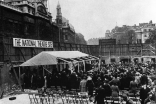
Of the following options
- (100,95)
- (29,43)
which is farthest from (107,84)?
(29,43)

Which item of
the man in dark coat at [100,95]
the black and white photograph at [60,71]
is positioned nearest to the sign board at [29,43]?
the black and white photograph at [60,71]

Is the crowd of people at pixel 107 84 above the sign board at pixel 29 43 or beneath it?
beneath

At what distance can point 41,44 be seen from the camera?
2488cm

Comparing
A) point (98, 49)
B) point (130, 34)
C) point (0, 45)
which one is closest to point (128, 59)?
point (98, 49)

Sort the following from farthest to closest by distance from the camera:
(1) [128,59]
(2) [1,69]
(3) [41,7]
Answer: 1. (3) [41,7]
2. (1) [128,59]
3. (2) [1,69]

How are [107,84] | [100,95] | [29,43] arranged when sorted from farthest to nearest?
1. [29,43]
2. [107,84]
3. [100,95]

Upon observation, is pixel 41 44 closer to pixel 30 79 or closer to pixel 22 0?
pixel 30 79

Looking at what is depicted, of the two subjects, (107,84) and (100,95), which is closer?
(100,95)

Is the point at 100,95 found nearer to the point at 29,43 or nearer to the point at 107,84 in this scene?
the point at 107,84

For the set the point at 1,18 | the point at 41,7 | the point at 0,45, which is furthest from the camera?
the point at 41,7

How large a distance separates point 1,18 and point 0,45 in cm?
713

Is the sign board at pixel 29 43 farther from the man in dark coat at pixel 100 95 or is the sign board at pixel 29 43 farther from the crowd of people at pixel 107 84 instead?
the man in dark coat at pixel 100 95

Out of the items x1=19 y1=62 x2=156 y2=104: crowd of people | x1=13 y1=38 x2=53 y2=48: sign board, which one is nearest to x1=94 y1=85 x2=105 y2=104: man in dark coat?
x1=19 y1=62 x2=156 y2=104: crowd of people

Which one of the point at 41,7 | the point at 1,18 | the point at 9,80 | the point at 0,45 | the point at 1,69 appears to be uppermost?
the point at 41,7
